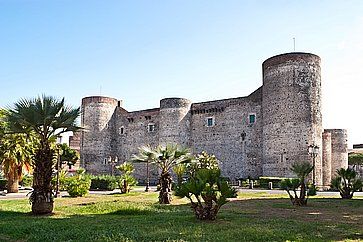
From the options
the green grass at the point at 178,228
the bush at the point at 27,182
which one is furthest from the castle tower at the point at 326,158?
the green grass at the point at 178,228

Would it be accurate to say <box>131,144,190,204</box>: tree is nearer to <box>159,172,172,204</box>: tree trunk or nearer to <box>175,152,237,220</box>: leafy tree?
<box>159,172,172,204</box>: tree trunk

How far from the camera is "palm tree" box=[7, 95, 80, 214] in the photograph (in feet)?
44.1

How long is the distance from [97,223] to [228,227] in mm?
3516

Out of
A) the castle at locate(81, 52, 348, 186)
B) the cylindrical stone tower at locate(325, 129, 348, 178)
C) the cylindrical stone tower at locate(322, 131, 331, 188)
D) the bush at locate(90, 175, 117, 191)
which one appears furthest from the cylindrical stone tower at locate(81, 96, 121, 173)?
the cylindrical stone tower at locate(325, 129, 348, 178)

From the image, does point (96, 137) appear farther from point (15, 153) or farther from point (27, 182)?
point (15, 153)

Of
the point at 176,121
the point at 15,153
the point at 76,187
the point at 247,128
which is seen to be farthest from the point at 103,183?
the point at 247,128

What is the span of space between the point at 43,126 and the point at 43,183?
1.89 m

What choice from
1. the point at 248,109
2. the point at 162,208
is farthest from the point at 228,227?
the point at 248,109

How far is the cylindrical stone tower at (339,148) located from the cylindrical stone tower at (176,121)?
52.1ft

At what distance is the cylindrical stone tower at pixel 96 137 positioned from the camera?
54688 millimetres

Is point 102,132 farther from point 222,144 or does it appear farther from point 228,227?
point 228,227

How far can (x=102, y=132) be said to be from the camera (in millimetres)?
55375

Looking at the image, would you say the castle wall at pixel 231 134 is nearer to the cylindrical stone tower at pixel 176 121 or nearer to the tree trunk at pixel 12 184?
the cylindrical stone tower at pixel 176 121

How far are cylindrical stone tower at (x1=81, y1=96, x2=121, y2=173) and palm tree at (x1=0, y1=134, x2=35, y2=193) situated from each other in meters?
28.5
